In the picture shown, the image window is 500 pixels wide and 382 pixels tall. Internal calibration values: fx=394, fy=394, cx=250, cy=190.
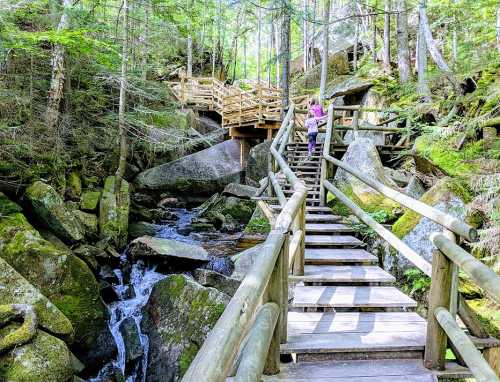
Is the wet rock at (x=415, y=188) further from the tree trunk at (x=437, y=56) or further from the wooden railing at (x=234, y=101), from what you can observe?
the wooden railing at (x=234, y=101)

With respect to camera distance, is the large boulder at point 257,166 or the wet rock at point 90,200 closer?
the wet rock at point 90,200

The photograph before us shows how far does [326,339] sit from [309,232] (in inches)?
130

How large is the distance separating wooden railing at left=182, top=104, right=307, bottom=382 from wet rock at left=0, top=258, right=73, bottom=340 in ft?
13.5

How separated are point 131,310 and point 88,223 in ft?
11.3

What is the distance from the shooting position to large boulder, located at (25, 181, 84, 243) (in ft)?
29.2

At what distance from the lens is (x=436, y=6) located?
15.8 m

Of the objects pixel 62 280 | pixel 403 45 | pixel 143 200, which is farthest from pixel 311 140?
pixel 403 45

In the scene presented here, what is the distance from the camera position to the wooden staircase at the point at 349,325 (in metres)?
2.90

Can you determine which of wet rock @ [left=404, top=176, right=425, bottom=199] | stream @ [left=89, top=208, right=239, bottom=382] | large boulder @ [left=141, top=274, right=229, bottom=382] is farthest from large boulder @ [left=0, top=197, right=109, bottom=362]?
wet rock @ [left=404, top=176, right=425, bottom=199]

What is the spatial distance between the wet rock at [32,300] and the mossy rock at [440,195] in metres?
5.07

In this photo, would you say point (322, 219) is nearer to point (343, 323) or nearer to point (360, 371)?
point (343, 323)

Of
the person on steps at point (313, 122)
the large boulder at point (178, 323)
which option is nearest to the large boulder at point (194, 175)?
the person on steps at point (313, 122)

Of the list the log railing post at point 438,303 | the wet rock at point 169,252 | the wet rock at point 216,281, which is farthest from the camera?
the wet rock at point 169,252

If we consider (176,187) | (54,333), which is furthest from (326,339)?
(176,187)
